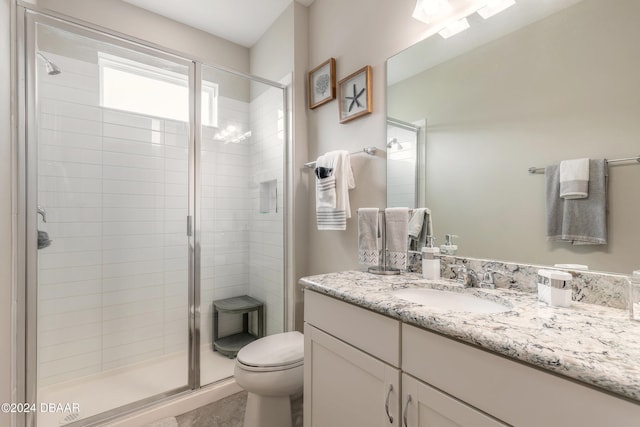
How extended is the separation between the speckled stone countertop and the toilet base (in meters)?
0.78

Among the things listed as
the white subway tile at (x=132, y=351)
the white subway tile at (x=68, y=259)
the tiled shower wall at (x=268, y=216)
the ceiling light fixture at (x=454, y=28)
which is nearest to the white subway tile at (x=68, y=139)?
the white subway tile at (x=68, y=259)

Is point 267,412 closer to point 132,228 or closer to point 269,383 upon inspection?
point 269,383

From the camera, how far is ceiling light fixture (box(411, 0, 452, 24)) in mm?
1307

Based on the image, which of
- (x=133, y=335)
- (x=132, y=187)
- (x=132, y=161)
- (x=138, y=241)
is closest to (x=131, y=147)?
(x=132, y=161)

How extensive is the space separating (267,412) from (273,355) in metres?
0.25

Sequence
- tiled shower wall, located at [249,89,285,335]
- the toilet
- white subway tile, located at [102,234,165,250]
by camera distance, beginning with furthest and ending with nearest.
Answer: tiled shower wall, located at [249,89,285,335] < white subway tile, located at [102,234,165,250] < the toilet

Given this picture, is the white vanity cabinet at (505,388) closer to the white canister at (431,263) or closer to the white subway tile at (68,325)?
the white canister at (431,263)

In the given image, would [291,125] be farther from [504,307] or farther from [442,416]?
[442,416]

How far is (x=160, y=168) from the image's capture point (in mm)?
2027

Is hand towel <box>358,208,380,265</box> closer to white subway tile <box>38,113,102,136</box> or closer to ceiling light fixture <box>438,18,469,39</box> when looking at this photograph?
ceiling light fixture <box>438,18,469,39</box>

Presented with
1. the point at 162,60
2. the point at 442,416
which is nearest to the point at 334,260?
the point at 442,416

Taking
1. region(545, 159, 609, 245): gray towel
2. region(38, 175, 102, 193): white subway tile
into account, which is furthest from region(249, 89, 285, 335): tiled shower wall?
region(545, 159, 609, 245): gray towel

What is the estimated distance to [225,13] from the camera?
7.39 feet

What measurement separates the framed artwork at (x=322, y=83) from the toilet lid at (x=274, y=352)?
5.00ft
